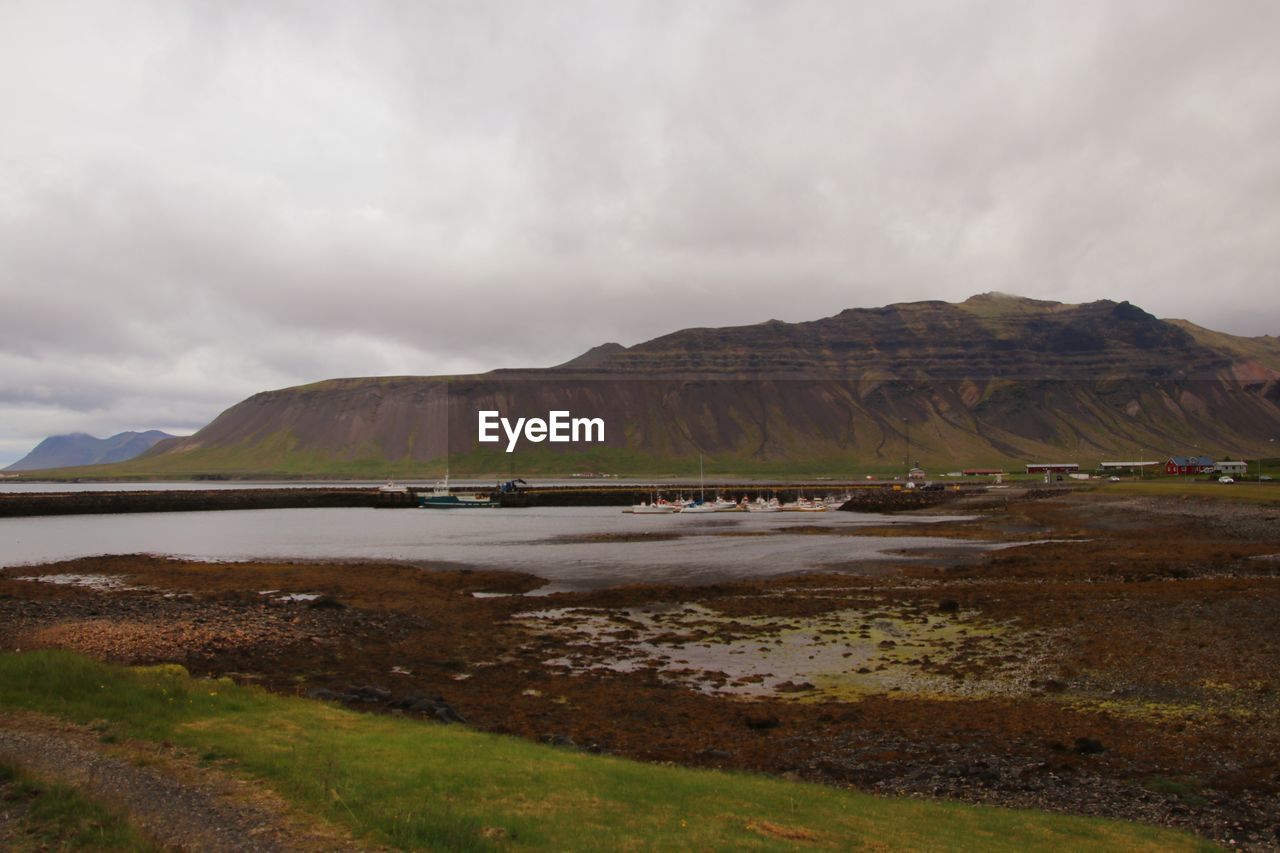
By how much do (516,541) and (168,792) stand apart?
67652 mm

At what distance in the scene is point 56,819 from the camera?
9.92 metres

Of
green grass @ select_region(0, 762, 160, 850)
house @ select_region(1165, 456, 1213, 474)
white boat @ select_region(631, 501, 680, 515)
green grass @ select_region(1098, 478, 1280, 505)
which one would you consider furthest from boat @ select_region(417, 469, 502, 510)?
house @ select_region(1165, 456, 1213, 474)

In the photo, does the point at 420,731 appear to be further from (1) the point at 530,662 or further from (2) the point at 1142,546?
(2) the point at 1142,546

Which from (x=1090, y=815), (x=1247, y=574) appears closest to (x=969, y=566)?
(x=1247, y=574)

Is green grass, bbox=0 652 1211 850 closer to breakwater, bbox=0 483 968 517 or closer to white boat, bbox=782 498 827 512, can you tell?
breakwater, bbox=0 483 968 517

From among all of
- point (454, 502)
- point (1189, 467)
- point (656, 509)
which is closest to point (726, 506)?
point (656, 509)

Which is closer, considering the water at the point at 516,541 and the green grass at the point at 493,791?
the green grass at the point at 493,791

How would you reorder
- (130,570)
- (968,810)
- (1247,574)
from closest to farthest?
(968,810)
(1247,574)
(130,570)

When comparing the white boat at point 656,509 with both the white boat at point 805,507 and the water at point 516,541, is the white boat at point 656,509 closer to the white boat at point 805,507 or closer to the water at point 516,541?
the water at point 516,541

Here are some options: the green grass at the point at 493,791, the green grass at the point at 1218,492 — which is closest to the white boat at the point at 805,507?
the green grass at the point at 1218,492

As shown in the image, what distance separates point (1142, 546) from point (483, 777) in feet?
192

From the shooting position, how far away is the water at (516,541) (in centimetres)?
5784

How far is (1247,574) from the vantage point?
40875mm

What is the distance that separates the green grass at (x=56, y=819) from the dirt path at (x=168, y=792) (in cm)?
27
